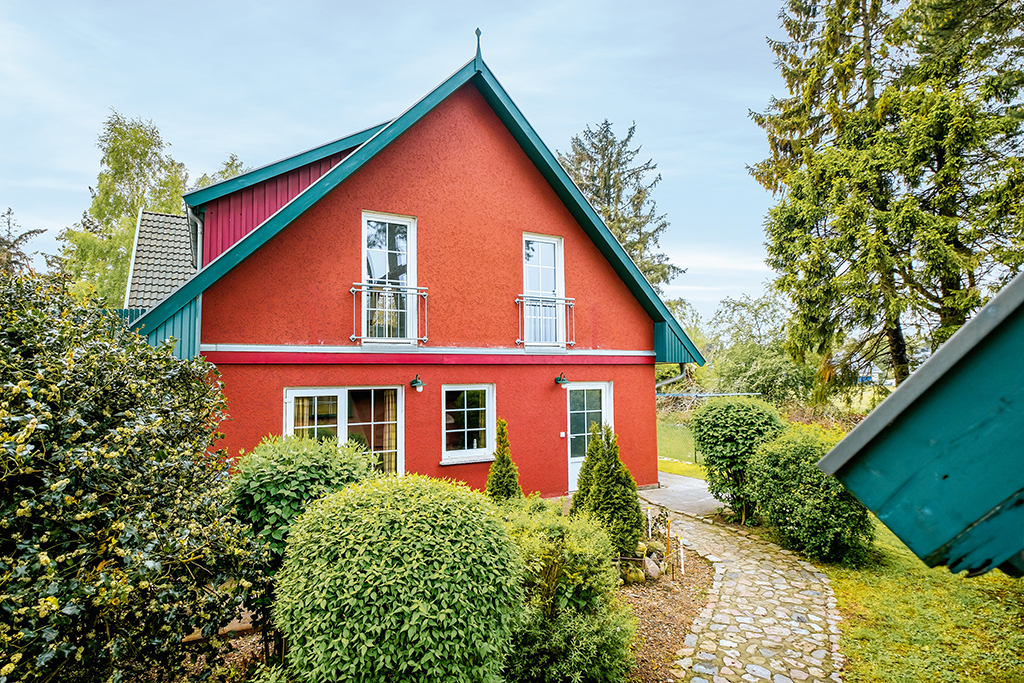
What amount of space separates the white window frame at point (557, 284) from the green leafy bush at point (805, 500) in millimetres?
4172

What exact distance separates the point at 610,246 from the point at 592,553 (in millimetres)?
7648

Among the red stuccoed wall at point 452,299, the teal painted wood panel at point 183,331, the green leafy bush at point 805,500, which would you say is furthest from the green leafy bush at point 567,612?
the teal painted wood panel at point 183,331

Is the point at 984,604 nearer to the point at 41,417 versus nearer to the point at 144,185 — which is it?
the point at 41,417

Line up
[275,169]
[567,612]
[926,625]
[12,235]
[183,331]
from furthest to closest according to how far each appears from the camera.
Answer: [12,235], [275,169], [183,331], [926,625], [567,612]

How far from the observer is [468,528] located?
3.23 metres

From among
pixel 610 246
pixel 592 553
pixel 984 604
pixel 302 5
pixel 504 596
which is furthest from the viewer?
pixel 302 5

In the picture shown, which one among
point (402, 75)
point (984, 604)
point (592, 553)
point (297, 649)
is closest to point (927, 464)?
point (297, 649)

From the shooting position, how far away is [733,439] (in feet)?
28.8

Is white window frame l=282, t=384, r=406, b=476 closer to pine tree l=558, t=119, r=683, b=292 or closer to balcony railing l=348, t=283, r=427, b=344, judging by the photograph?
balcony railing l=348, t=283, r=427, b=344

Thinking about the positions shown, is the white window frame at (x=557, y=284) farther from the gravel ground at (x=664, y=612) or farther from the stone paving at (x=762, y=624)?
the gravel ground at (x=664, y=612)

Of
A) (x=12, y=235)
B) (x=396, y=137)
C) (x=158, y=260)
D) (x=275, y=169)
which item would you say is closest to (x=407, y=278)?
(x=396, y=137)

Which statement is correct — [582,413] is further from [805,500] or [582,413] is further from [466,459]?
[805,500]

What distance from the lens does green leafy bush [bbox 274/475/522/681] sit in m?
2.79

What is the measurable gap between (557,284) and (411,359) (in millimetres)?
3550
